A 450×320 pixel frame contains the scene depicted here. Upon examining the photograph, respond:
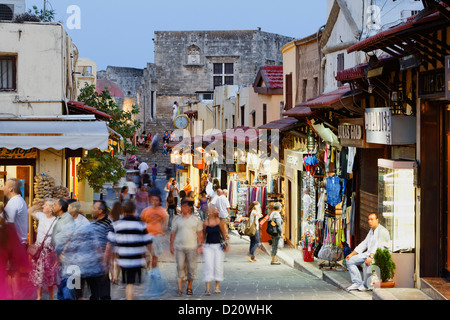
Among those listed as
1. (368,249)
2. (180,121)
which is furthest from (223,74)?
(368,249)

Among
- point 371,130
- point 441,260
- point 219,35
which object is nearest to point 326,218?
point 371,130

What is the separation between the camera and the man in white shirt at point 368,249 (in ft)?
41.7

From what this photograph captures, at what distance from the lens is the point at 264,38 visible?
67688 mm

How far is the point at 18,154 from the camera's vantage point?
1844 cm

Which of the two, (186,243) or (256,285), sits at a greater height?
(186,243)

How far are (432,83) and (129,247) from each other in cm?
479

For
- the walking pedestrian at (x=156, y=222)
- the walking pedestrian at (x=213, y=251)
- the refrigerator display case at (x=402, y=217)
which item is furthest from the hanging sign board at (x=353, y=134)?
the walking pedestrian at (x=156, y=222)

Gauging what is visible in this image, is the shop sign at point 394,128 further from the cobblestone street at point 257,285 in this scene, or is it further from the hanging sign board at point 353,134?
the cobblestone street at point 257,285

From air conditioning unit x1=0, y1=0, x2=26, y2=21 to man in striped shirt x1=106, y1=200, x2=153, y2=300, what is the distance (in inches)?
422

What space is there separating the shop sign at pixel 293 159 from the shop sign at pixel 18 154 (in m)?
6.57

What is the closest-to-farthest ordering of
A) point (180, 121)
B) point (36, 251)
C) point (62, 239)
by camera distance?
point (62, 239) < point (36, 251) < point (180, 121)

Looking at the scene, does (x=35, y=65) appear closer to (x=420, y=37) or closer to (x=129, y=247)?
(x=129, y=247)

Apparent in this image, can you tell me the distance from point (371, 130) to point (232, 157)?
56.9ft
